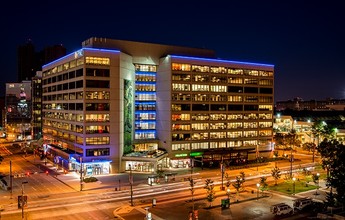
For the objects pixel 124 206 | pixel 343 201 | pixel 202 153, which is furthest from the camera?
pixel 202 153

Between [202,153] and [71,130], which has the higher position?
[71,130]

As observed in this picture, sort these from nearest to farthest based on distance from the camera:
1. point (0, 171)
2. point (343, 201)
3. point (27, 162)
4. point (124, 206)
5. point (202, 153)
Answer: point (343, 201), point (124, 206), point (0, 171), point (202, 153), point (27, 162)

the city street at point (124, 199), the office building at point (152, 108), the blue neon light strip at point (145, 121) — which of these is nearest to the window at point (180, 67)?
the office building at point (152, 108)

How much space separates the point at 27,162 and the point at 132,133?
4089cm

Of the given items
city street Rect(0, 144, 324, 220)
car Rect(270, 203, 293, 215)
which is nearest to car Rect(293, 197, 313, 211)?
car Rect(270, 203, 293, 215)

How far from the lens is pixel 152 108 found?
119938 mm

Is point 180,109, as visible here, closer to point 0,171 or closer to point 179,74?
point 179,74

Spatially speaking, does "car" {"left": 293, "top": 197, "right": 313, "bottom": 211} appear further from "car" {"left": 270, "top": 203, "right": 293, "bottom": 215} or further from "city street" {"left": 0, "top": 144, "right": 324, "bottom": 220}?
"city street" {"left": 0, "top": 144, "right": 324, "bottom": 220}

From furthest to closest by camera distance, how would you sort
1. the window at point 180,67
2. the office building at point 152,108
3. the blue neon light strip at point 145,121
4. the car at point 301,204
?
the blue neon light strip at point 145,121 < the window at point 180,67 < the office building at point 152,108 < the car at point 301,204

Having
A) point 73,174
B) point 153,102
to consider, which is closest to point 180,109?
point 153,102

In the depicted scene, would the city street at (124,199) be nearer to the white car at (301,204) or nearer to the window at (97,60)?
the white car at (301,204)

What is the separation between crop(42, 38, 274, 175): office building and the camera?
10306 cm

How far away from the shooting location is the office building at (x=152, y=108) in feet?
338

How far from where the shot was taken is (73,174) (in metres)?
102
